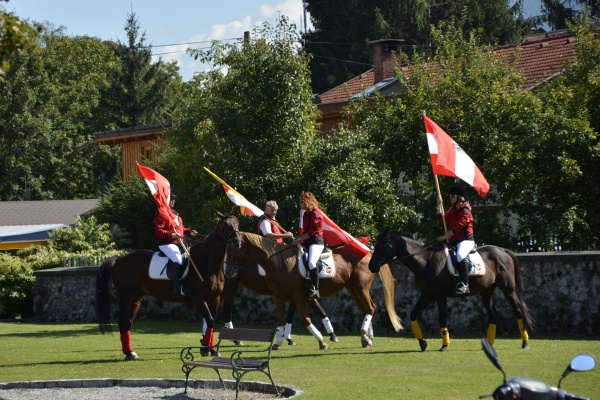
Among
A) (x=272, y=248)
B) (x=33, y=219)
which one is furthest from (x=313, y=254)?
(x=33, y=219)

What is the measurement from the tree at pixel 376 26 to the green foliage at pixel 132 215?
20565 mm

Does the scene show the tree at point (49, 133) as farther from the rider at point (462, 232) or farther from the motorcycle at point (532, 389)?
the motorcycle at point (532, 389)

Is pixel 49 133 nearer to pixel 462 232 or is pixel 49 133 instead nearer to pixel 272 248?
pixel 272 248

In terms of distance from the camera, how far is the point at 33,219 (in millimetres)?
54000

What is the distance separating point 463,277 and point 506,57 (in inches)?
642

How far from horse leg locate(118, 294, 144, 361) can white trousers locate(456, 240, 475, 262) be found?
230 inches

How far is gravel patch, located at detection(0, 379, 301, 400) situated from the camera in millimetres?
14102

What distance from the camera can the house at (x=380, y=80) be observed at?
124ft

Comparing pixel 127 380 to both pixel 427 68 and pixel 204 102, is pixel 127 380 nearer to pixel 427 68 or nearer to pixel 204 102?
pixel 204 102

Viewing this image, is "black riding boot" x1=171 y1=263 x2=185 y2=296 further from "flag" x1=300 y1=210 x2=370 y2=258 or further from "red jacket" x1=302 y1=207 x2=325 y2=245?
"flag" x1=300 y1=210 x2=370 y2=258

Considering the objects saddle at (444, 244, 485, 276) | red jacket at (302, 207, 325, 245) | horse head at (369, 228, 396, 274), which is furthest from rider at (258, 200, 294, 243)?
saddle at (444, 244, 485, 276)

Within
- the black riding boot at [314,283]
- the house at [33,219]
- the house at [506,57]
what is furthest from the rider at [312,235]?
the house at [33,219]

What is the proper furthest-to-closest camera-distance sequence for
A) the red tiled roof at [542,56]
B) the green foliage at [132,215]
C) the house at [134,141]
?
the house at [134,141]
the green foliage at [132,215]
the red tiled roof at [542,56]

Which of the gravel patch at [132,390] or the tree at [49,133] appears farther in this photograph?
the tree at [49,133]
